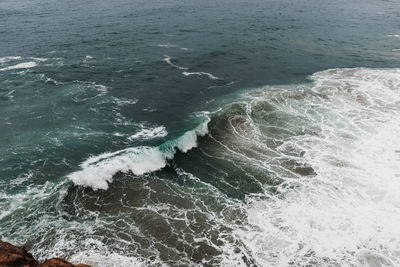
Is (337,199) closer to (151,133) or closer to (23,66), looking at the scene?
(151,133)

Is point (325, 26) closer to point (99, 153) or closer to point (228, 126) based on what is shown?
point (228, 126)

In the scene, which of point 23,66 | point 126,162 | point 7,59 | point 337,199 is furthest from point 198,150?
point 7,59

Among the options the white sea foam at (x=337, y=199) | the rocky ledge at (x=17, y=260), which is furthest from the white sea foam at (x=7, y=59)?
the rocky ledge at (x=17, y=260)

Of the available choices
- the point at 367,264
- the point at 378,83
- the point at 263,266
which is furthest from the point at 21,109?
the point at 378,83

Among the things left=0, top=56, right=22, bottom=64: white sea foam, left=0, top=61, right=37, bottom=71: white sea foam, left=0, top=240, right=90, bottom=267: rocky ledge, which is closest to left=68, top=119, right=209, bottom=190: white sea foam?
left=0, top=240, right=90, bottom=267: rocky ledge

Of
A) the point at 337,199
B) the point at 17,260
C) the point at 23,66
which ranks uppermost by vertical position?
the point at 23,66

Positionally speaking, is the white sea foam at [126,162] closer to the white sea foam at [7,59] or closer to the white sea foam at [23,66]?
the white sea foam at [23,66]

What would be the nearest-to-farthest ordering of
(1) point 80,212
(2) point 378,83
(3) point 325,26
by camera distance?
(1) point 80,212
(2) point 378,83
(3) point 325,26
